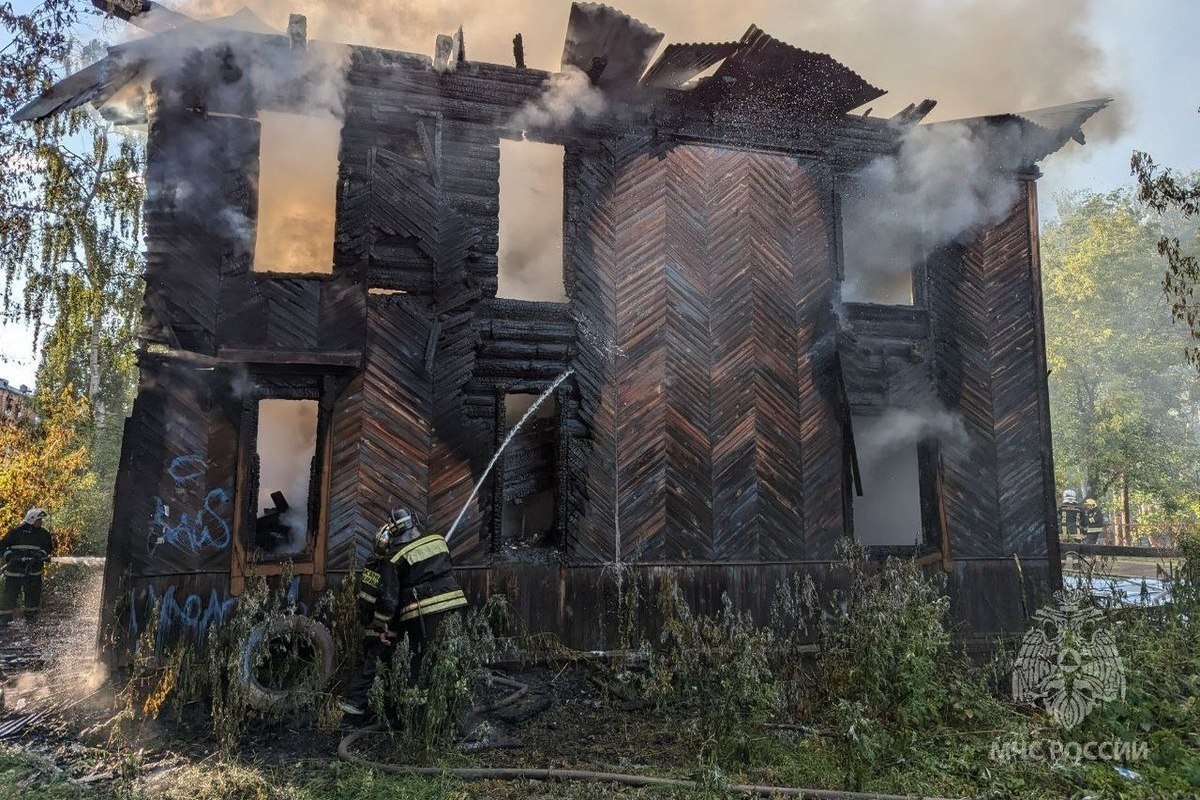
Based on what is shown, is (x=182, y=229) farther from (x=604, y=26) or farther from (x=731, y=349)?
(x=731, y=349)

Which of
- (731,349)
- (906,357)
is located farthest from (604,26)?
(906,357)

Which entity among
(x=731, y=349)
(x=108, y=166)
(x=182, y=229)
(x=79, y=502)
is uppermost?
(x=108, y=166)

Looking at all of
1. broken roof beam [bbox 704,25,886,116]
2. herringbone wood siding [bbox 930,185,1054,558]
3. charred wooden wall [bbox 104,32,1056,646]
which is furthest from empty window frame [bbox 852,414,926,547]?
broken roof beam [bbox 704,25,886,116]

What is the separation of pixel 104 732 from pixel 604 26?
28.2 ft

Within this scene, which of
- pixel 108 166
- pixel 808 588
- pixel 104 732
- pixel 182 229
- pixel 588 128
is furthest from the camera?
pixel 108 166

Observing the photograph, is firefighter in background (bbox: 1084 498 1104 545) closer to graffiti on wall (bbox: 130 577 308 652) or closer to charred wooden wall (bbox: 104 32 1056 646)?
charred wooden wall (bbox: 104 32 1056 646)

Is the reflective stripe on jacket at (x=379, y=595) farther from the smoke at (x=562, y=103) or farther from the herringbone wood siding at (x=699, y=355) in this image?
the smoke at (x=562, y=103)

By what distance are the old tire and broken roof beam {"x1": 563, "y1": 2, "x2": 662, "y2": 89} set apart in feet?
23.6

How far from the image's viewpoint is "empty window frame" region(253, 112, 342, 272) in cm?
871

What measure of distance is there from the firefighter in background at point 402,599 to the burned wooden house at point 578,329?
1.71 metres

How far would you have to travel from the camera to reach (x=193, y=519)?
756cm

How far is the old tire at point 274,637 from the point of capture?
20.6 ft

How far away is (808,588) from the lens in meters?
8.67

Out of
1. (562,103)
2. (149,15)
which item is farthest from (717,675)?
(149,15)
